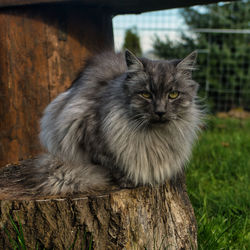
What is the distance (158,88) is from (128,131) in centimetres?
35

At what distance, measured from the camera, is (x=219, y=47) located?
24.5 ft

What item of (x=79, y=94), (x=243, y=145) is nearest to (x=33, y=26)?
(x=79, y=94)

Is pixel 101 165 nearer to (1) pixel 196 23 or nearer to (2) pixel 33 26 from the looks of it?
(2) pixel 33 26

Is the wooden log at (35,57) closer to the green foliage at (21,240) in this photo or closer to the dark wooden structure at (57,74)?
the dark wooden structure at (57,74)

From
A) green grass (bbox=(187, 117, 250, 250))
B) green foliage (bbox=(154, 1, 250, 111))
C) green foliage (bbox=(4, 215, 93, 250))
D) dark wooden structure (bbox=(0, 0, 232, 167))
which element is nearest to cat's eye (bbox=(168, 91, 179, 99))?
green grass (bbox=(187, 117, 250, 250))

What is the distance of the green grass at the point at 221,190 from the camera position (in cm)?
259

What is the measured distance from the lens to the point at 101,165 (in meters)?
2.34

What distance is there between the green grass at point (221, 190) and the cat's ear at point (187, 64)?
70cm

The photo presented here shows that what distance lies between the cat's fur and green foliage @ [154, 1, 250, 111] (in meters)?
4.93

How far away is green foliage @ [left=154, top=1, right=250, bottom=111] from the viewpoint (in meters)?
7.16

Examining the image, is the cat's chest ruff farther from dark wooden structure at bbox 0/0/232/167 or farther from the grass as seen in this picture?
dark wooden structure at bbox 0/0/232/167

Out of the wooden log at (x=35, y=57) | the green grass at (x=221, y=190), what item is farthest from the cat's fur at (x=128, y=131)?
the wooden log at (x=35, y=57)

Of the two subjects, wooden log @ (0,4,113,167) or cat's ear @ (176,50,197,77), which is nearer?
cat's ear @ (176,50,197,77)

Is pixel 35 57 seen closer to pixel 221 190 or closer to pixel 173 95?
pixel 173 95
